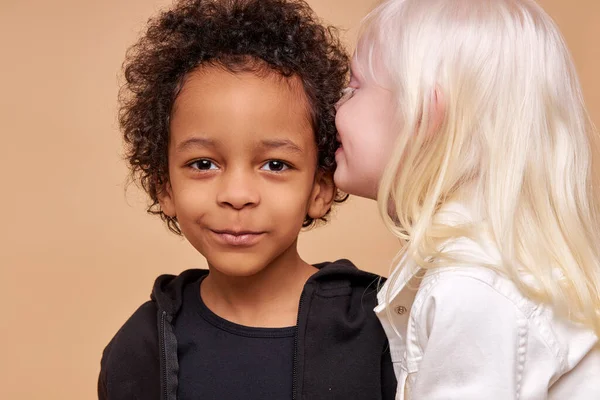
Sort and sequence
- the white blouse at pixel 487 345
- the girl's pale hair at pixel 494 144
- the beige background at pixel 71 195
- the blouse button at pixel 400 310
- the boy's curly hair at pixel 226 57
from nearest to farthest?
the white blouse at pixel 487 345 → the girl's pale hair at pixel 494 144 → the blouse button at pixel 400 310 → the boy's curly hair at pixel 226 57 → the beige background at pixel 71 195

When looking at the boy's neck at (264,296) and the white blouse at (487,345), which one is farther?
the boy's neck at (264,296)

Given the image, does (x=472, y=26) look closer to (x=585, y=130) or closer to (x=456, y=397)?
(x=585, y=130)

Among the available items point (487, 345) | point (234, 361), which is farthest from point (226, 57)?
point (487, 345)

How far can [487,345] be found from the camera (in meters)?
1.55

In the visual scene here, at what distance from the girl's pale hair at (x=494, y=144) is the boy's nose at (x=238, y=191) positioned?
21 cm

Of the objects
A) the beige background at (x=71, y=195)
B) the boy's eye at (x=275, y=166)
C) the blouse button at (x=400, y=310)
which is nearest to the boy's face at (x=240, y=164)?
the boy's eye at (x=275, y=166)

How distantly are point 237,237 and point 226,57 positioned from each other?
0.31 metres

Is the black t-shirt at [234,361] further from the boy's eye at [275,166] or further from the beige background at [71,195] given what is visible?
the beige background at [71,195]

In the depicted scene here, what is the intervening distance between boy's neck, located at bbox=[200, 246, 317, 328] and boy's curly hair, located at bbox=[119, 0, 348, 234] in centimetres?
14

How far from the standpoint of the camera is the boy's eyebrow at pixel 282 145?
71.1 inches

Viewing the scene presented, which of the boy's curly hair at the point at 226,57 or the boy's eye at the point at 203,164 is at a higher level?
the boy's curly hair at the point at 226,57

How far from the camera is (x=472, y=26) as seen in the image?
1733 millimetres

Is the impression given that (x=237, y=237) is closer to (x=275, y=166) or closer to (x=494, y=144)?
(x=275, y=166)

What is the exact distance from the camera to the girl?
5.17 ft
